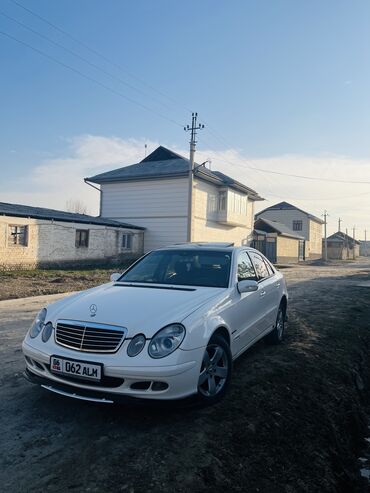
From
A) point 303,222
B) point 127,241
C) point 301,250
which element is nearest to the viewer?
point 127,241

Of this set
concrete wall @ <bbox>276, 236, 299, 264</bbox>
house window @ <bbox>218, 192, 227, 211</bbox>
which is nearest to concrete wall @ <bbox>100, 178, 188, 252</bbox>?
house window @ <bbox>218, 192, 227, 211</bbox>

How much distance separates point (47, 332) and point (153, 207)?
2420 centimetres

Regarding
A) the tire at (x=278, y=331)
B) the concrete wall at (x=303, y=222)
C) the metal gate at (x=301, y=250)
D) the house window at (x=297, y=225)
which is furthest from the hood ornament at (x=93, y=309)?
the house window at (x=297, y=225)

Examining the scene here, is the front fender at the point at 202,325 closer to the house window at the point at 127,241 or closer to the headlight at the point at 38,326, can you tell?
the headlight at the point at 38,326

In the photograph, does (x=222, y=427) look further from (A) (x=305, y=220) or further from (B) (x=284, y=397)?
(A) (x=305, y=220)

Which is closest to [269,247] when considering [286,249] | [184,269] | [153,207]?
[286,249]

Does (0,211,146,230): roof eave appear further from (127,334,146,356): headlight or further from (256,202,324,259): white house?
(256,202,324,259): white house

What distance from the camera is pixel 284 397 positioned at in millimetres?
4074

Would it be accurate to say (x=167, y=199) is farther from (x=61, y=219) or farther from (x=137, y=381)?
(x=137, y=381)

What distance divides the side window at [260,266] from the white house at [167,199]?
1967 centimetres

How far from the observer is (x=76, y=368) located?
3203 mm

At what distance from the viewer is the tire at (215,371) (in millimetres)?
3467

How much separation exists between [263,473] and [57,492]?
1396mm

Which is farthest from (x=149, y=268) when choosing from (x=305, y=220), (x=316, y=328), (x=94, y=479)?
(x=305, y=220)
